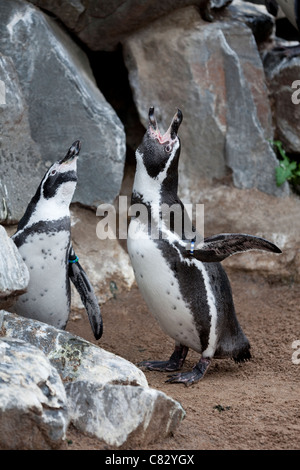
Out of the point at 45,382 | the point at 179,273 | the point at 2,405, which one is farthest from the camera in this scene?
the point at 179,273

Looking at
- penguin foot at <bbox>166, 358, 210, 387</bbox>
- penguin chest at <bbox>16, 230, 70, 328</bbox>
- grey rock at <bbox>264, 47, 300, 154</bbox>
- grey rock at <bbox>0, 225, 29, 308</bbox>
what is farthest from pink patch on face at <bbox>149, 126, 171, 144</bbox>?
grey rock at <bbox>264, 47, 300, 154</bbox>

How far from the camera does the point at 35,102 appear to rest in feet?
15.5

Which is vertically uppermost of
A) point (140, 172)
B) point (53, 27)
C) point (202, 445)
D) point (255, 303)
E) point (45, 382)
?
point (53, 27)

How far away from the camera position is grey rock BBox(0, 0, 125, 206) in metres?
4.66

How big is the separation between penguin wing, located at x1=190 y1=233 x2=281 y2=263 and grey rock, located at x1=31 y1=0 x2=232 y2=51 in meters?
2.18

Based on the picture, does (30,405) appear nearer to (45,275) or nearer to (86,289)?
(45,275)

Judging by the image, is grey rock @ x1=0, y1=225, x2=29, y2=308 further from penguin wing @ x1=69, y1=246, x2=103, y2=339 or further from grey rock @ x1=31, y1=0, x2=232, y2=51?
grey rock @ x1=31, y1=0, x2=232, y2=51

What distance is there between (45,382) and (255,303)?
2.76 m

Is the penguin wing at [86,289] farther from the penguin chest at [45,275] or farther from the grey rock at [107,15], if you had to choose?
the grey rock at [107,15]

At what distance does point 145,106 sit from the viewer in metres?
5.36

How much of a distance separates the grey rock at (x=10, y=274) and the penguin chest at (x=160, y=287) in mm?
724
